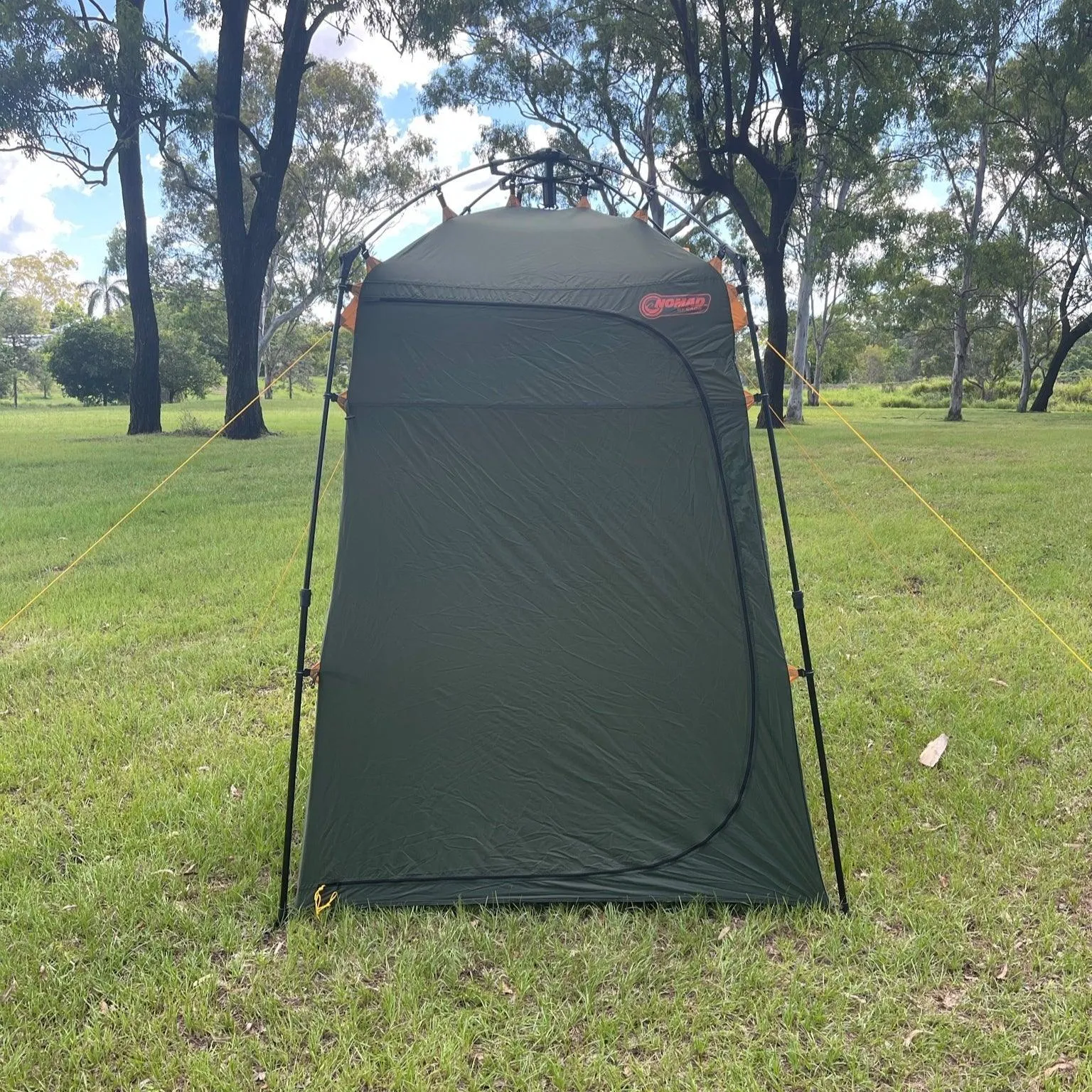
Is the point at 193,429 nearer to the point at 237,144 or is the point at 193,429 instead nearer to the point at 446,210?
the point at 237,144

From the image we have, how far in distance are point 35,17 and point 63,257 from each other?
72.5 meters

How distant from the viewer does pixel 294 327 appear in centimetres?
4322

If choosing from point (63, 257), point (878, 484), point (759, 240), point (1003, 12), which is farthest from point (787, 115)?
point (63, 257)

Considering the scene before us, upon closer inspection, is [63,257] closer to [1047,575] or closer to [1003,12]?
[1003,12]

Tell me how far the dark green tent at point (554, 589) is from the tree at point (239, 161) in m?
11.8

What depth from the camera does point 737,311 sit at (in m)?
2.62

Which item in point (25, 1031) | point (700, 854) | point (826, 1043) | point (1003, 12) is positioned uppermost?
point (1003, 12)

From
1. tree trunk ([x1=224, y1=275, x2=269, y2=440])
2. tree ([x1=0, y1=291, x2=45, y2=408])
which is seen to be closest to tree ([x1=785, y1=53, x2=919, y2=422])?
tree trunk ([x1=224, y1=275, x2=269, y2=440])

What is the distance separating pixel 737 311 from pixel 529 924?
6.87 feet

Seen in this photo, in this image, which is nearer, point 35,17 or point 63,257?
point 35,17

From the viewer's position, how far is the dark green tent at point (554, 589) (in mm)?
2484

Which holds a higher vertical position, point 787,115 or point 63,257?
point 63,257

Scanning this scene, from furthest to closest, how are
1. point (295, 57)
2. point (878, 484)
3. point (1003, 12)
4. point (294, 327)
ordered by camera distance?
point (294, 327) → point (1003, 12) → point (295, 57) → point (878, 484)

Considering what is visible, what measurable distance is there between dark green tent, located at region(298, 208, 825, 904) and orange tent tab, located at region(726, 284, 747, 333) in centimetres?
11
